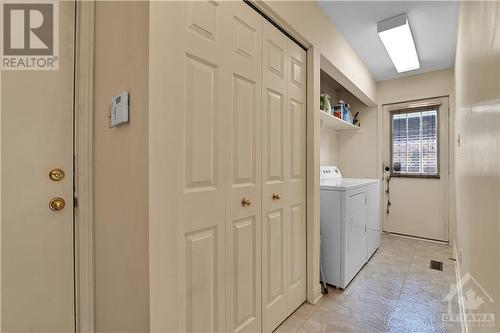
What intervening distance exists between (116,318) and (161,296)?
1.12ft

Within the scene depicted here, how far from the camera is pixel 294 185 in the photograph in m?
1.74

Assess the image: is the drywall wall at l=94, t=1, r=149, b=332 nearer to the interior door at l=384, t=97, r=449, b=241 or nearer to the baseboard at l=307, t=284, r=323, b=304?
the baseboard at l=307, t=284, r=323, b=304

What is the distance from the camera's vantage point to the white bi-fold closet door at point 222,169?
0.91m

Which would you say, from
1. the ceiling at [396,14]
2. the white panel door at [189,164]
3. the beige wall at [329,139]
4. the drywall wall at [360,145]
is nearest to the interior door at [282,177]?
the white panel door at [189,164]

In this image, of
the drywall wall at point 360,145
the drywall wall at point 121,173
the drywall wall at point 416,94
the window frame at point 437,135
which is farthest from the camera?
the drywall wall at point 360,145

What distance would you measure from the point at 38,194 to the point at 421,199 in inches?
166

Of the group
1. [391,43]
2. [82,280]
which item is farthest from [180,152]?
[391,43]

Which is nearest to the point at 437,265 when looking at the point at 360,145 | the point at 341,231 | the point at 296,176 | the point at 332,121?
the point at 341,231

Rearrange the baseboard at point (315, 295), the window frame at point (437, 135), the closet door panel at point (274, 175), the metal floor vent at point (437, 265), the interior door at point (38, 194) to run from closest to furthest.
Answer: the interior door at point (38, 194) → the closet door panel at point (274, 175) → the baseboard at point (315, 295) → the metal floor vent at point (437, 265) → the window frame at point (437, 135)

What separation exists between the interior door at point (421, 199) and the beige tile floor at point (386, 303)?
0.71 meters

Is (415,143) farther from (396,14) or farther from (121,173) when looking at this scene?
(121,173)

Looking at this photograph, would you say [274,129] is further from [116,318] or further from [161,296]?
[116,318]

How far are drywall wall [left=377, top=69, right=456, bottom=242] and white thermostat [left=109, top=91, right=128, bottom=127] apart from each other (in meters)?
3.66

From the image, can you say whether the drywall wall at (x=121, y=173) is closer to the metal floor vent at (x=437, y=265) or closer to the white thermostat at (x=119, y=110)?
the white thermostat at (x=119, y=110)
